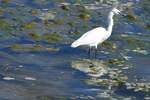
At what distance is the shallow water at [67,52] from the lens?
609 inches

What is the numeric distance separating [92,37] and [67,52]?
1.04 metres

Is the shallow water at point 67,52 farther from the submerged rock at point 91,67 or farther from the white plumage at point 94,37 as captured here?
the white plumage at point 94,37

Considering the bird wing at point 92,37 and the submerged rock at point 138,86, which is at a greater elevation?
the bird wing at point 92,37

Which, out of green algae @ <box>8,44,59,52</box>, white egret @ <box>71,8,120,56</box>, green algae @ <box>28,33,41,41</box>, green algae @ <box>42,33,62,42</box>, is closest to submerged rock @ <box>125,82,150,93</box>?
white egret @ <box>71,8,120,56</box>

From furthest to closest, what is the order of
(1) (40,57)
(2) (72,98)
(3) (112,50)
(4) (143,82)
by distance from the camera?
1. (3) (112,50)
2. (1) (40,57)
3. (4) (143,82)
4. (2) (72,98)

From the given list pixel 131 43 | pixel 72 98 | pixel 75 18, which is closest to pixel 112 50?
pixel 131 43

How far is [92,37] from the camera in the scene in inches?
786

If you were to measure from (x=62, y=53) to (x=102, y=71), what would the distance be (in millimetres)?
2202

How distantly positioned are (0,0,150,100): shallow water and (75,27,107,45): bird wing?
1.38 ft

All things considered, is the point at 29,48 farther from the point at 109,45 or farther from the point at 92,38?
the point at 109,45

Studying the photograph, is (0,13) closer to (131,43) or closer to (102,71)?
(131,43)

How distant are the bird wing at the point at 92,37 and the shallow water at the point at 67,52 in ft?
1.38

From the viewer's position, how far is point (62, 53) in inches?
762

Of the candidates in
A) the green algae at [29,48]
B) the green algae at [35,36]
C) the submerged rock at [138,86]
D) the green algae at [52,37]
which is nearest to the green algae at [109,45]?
the green algae at [52,37]
